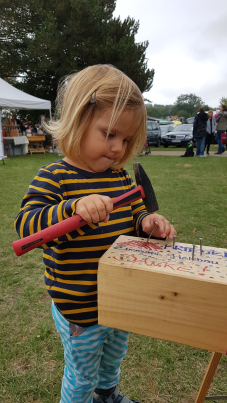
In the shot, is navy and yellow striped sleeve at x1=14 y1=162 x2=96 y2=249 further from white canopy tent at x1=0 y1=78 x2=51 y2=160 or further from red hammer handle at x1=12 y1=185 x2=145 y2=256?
white canopy tent at x1=0 y1=78 x2=51 y2=160

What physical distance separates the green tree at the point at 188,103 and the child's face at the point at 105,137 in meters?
105

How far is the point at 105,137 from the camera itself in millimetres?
1092

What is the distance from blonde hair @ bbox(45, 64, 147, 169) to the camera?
43.2 inches

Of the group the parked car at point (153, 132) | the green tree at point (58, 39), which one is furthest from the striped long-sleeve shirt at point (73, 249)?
the parked car at point (153, 132)

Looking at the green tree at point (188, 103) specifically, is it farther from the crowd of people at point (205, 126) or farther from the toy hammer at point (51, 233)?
the toy hammer at point (51, 233)

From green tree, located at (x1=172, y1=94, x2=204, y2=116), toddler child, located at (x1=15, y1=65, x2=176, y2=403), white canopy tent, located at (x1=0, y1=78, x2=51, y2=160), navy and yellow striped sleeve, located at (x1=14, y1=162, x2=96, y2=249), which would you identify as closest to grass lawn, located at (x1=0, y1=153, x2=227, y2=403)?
toddler child, located at (x1=15, y1=65, x2=176, y2=403)

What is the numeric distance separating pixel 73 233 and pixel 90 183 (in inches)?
11.8

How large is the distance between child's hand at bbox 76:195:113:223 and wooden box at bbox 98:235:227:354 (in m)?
0.13

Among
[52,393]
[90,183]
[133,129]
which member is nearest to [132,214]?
[90,183]

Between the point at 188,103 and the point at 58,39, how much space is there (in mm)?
98566

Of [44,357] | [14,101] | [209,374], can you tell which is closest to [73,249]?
[209,374]

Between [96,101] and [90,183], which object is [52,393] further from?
[96,101]

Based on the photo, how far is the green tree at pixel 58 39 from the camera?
53.1ft

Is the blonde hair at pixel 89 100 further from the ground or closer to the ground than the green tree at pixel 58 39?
closer to the ground
